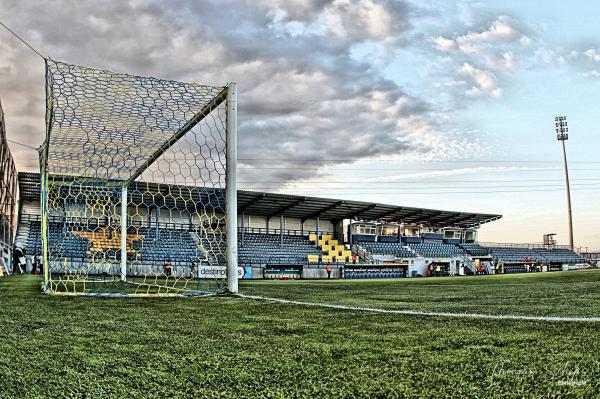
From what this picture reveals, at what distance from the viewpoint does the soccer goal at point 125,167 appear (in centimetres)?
738

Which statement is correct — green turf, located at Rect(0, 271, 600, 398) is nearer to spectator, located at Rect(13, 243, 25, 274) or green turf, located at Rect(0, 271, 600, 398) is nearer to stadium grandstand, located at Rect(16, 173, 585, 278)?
stadium grandstand, located at Rect(16, 173, 585, 278)

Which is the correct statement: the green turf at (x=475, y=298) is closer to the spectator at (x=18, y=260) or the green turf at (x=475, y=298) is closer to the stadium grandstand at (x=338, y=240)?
the stadium grandstand at (x=338, y=240)

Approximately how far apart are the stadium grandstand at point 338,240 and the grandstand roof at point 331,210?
2.8 inches

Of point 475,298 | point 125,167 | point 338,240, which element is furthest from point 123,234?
point 338,240

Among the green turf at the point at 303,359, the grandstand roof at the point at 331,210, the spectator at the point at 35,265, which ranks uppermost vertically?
the grandstand roof at the point at 331,210

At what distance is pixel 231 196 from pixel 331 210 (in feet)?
101

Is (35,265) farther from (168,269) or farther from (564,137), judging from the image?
(564,137)

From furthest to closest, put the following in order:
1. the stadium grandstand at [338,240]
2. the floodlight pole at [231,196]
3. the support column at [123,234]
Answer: the stadium grandstand at [338,240], the support column at [123,234], the floodlight pole at [231,196]

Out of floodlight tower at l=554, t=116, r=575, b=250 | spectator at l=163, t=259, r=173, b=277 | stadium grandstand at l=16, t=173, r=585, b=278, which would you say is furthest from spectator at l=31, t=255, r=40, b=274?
floodlight tower at l=554, t=116, r=575, b=250

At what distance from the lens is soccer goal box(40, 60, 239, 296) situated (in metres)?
7.38

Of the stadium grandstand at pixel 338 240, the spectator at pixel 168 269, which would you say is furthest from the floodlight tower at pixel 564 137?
the spectator at pixel 168 269

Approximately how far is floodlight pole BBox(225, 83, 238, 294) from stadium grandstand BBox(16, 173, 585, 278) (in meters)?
10.8

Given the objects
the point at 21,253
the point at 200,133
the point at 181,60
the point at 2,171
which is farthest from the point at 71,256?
the point at 21,253

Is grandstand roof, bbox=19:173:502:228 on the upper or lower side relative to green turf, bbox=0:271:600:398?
upper
